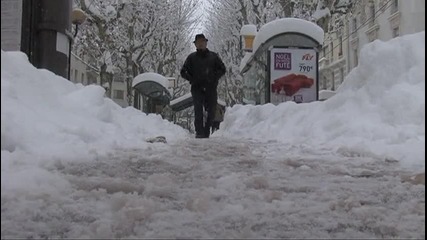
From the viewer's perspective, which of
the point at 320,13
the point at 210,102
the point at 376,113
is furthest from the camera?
the point at 320,13

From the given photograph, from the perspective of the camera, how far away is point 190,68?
Result: 31.2ft

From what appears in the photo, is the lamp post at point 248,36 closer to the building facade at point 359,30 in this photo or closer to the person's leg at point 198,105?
the building facade at point 359,30

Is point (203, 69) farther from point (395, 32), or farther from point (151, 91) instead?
point (395, 32)

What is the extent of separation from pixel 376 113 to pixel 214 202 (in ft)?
14.6

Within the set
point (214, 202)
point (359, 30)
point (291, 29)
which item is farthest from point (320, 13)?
point (359, 30)

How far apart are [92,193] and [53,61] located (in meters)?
6.79

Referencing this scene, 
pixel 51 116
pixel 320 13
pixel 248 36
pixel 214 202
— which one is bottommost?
pixel 214 202

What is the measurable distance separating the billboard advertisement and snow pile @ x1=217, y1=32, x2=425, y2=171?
447cm

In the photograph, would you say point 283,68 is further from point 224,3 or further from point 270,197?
point 224,3

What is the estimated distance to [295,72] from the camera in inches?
544

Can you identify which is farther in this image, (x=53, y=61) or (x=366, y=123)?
(x=53, y=61)

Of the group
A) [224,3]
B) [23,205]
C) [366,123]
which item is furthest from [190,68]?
[224,3]

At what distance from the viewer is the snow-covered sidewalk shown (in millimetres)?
2508

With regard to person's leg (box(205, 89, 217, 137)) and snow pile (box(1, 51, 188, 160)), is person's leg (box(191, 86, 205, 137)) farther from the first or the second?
snow pile (box(1, 51, 188, 160))
